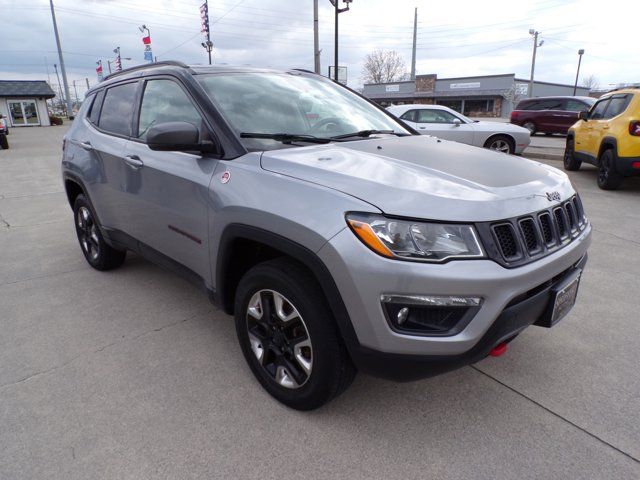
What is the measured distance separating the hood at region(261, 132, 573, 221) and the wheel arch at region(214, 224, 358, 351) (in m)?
0.32

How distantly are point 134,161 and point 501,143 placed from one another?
9.91m

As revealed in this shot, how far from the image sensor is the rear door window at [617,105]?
772 centimetres

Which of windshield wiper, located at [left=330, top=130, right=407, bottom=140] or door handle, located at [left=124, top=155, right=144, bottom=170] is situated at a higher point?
windshield wiper, located at [left=330, top=130, right=407, bottom=140]

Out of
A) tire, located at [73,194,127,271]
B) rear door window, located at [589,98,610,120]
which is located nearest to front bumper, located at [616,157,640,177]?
rear door window, located at [589,98,610,120]

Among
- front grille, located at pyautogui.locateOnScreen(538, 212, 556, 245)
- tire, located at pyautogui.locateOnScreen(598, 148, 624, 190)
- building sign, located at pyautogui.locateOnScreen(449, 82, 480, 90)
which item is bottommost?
tire, located at pyautogui.locateOnScreen(598, 148, 624, 190)

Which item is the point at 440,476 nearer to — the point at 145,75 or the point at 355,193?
the point at 355,193

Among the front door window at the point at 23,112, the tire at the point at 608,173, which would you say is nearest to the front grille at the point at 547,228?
the tire at the point at 608,173

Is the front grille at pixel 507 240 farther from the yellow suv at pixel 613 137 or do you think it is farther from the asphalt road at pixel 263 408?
the yellow suv at pixel 613 137

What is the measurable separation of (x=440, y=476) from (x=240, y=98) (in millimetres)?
2306

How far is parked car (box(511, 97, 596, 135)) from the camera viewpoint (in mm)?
19016

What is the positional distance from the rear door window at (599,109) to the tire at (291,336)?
29.0ft

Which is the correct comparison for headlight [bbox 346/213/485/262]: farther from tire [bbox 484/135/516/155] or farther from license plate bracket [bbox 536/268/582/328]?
tire [bbox 484/135/516/155]

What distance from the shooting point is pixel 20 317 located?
11.4ft

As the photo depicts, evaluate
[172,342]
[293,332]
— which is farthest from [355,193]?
[172,342]
